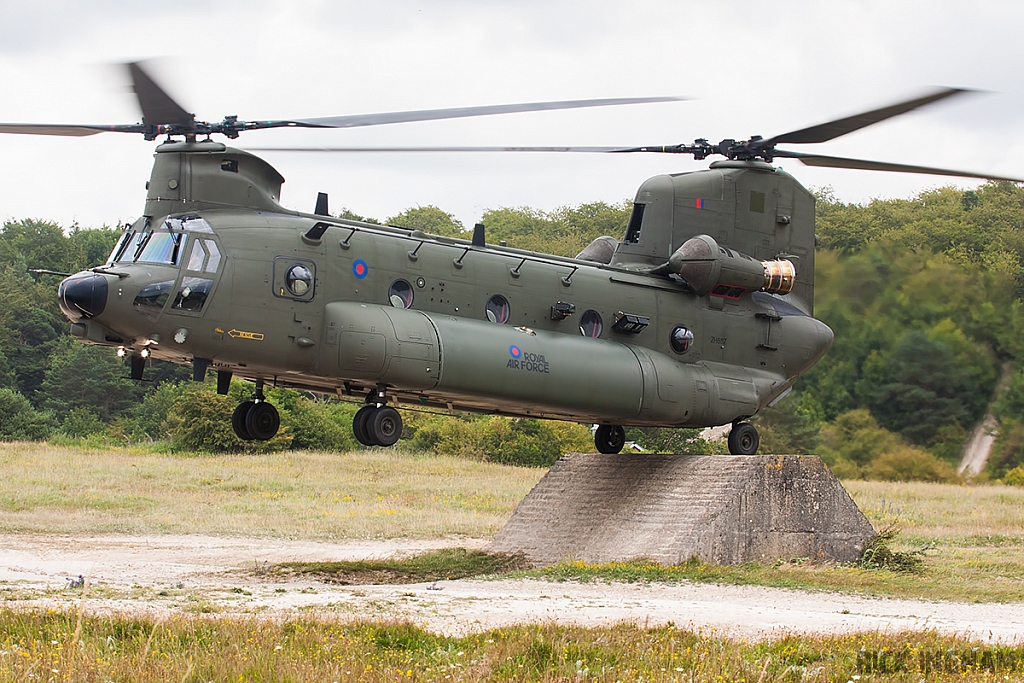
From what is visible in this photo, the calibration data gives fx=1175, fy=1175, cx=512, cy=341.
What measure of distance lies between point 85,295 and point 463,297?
544cm

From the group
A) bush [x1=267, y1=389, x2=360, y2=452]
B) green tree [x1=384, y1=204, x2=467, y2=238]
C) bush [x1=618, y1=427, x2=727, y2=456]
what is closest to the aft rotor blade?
bush [x1=618, y1=427, x2=727, y2=456]

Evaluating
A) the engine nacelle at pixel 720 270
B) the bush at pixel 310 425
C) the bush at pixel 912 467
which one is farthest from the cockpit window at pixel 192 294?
the bush at pixel 310 425

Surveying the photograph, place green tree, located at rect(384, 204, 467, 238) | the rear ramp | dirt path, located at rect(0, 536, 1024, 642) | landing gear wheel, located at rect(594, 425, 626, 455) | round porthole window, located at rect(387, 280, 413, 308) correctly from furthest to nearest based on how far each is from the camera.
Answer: green tree, located at rect(384, 204, 467, 238), landing gear wheel, located at rect(594, 425, 626, 455), the rear ramp, round porthole window, located at rect(387, 280, 413, 308), dirt path, located at rect(0, 536, 1024, 642)

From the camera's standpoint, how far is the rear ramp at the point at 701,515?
19125mm

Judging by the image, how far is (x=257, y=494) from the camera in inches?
1286

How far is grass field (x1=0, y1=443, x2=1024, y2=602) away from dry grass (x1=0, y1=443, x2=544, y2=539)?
0.17 ft

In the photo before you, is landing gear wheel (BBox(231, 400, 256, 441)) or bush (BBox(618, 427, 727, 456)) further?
bush (BBox(618, 427, 727, 456))

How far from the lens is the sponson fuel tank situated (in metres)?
16.3

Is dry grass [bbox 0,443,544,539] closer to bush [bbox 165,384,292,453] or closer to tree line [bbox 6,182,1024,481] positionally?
bush [bbox 165,384,292,453]

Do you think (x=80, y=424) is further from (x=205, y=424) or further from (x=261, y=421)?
(x=261, y=421)

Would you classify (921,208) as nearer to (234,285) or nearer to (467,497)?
(467,497)

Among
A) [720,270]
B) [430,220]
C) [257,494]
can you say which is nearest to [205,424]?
[257,494]

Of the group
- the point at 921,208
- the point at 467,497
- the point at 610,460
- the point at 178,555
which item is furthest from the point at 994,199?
the point at 178,555

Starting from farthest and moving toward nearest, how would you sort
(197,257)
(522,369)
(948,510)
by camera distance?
(948,510), (522,369), (197,257)
